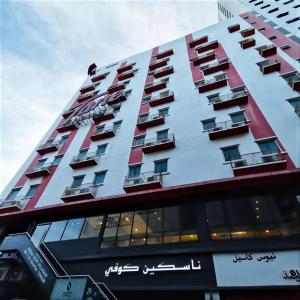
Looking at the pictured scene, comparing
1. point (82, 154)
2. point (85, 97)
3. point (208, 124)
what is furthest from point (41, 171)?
point (208, 124)

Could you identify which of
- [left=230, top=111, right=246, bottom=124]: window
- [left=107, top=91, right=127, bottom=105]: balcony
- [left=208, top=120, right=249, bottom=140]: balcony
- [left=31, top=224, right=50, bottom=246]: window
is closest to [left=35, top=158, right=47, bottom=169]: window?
[left=31, top=224, right=50, bottom=246]: window

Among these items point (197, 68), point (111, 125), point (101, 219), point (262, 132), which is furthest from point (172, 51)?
point (101, 219)

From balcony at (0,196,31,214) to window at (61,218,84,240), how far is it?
537cm

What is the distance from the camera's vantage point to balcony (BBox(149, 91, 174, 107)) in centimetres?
2284

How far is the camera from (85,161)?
67.9 ft

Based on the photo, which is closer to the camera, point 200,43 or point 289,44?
point 289,44

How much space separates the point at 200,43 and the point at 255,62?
11529 millimetres

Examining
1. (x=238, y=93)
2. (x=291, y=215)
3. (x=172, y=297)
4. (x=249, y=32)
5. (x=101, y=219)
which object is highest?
(x=249, y=32)

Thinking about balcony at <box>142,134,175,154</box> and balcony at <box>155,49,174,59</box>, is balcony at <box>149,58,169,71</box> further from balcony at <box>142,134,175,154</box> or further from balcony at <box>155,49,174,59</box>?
balcony at <box>142,134,175,154</box>

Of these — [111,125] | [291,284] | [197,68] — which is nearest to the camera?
[291,284]

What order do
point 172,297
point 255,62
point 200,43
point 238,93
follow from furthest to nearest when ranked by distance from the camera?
point 200,43 < point 255,62 < point 238,93 < point 172,297

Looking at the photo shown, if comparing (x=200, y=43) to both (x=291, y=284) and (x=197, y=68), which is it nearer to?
(x=197, y=68)

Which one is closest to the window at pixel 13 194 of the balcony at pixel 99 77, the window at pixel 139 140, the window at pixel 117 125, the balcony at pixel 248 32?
the window at pixel 117 125

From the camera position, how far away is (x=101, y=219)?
16.7 metres
